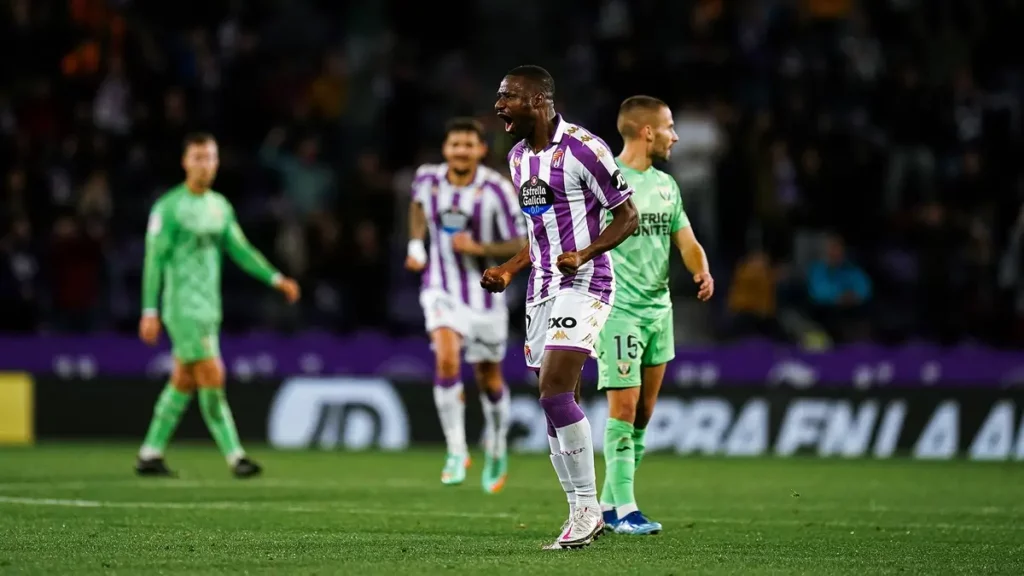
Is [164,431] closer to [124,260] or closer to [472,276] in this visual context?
[472,276]

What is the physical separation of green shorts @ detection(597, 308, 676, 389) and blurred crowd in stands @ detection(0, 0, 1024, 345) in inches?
357

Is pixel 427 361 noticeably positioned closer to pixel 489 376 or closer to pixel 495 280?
pixel 489 376

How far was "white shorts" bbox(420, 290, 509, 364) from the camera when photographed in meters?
12.4

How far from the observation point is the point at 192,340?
13039mm

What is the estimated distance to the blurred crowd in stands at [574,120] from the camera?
1866 centimetres

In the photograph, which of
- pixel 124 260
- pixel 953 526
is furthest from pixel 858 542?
pixel 124 260

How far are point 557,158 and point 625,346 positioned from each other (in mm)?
1509

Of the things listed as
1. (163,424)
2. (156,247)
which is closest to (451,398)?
(163,424)

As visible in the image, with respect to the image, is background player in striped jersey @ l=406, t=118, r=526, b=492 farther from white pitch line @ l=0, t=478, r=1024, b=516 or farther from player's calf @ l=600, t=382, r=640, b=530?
player's calf @ l=600, t=382, r=640, b=530

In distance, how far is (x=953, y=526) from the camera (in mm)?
9609

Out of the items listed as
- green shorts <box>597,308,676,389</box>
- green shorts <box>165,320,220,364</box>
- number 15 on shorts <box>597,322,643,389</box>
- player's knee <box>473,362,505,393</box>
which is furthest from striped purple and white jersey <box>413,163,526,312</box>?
number 15 on shorts <box>597,322,643,389</box>

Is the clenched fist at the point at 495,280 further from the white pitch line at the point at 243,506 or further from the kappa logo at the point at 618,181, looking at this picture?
the white pitch line at the point at 243,506

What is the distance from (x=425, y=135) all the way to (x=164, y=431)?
814 cm

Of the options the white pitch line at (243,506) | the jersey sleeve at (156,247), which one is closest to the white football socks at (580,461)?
the white pitch line at (243,506)
